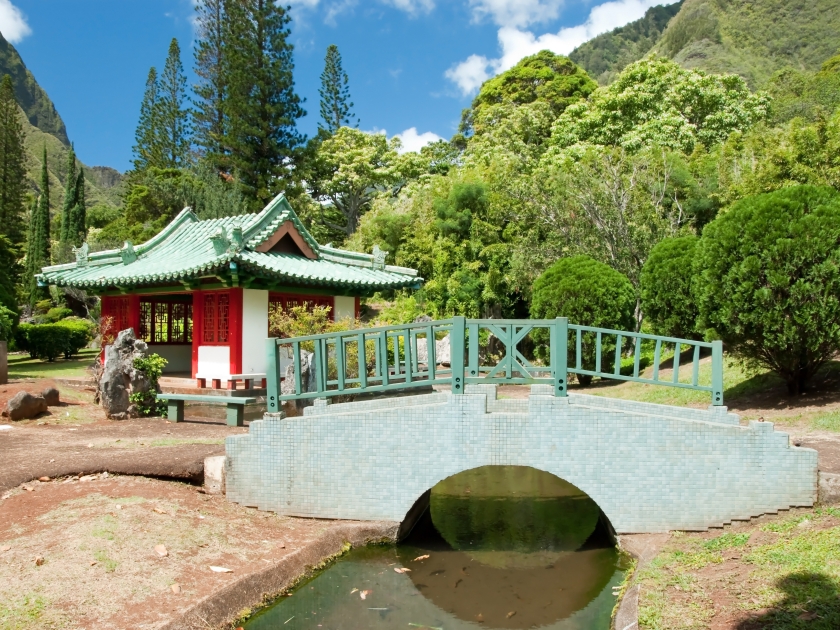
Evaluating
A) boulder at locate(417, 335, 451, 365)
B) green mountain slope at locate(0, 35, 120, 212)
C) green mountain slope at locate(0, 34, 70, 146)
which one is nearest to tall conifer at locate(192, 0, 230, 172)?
boulder at locate(417, 335, 451, 365)

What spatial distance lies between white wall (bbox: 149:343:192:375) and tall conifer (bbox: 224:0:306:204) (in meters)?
15.5

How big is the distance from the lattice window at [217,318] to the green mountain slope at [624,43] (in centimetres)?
7287

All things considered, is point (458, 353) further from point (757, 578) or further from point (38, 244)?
point (38, 244)

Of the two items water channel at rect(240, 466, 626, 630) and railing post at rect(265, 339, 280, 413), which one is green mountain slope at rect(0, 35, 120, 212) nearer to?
railing post at rect(265, 339, 280, 413)

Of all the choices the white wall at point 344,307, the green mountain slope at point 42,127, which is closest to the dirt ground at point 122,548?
the white wall at point 344,307

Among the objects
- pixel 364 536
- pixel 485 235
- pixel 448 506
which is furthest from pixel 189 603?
pixel 485 235

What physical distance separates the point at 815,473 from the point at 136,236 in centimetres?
3124

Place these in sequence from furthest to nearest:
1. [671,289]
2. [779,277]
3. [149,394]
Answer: [671,289], [149,394], [779,277]

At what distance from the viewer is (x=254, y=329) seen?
41.3ft

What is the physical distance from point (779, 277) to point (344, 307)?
28.5ft

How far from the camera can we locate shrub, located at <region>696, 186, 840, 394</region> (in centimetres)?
909

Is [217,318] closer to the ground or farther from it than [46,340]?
farther from it

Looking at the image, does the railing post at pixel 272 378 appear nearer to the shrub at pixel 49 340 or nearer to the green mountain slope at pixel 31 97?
the shrub at pixel 49 340

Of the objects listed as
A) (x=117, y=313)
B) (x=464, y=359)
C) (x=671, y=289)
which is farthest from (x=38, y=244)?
(x=464, y=359)
